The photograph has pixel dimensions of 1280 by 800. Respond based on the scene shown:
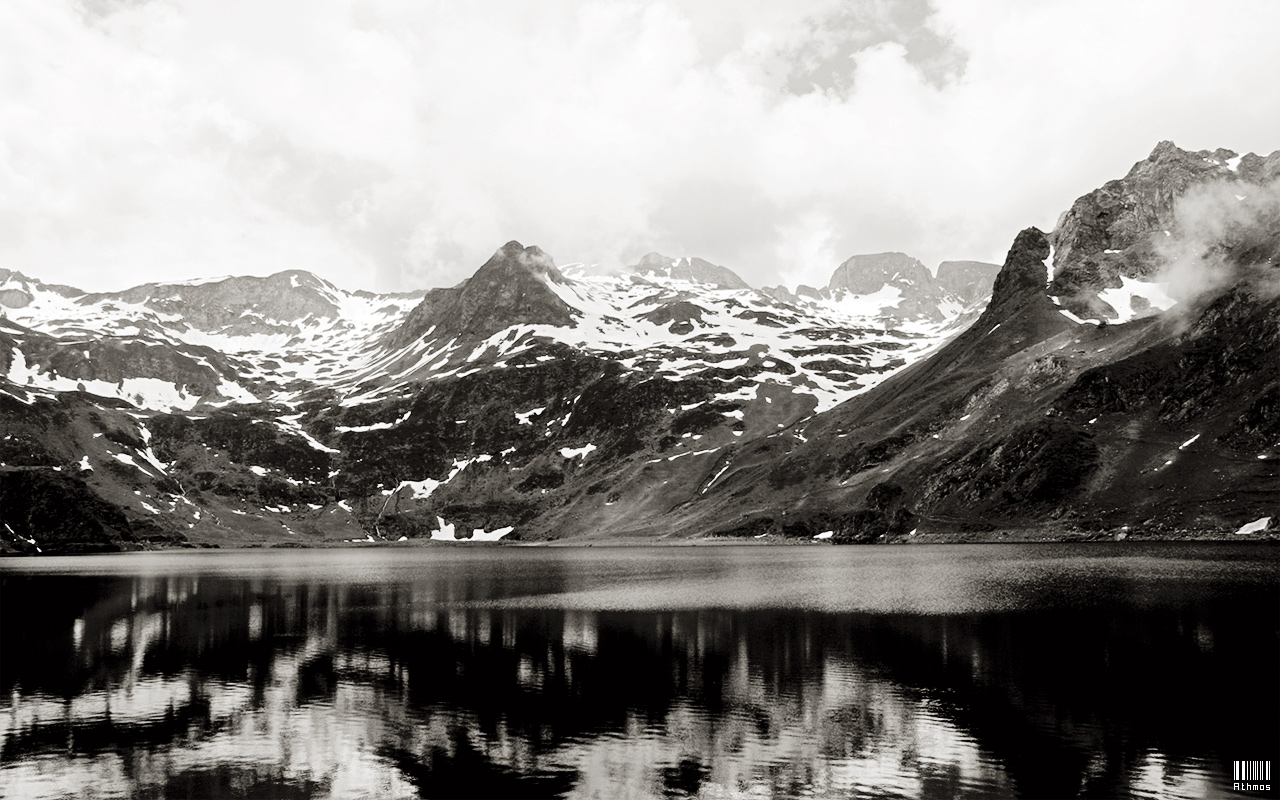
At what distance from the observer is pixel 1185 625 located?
67.4m

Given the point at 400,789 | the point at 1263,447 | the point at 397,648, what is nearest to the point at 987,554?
the point at 1263,447

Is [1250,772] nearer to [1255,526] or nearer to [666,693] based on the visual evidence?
[666,693]

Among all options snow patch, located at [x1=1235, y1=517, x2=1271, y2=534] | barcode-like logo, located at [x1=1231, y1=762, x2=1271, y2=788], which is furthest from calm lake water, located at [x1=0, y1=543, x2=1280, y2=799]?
snow patch, located at [x1=1235, y1=517, x2=1271, y2=534]

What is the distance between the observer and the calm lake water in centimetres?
3816

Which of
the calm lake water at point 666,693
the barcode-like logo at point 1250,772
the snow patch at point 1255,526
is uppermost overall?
the snow patch at point 1255,526

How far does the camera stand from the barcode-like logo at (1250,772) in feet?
114

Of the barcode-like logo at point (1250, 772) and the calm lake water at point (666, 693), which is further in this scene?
the calm lake water at point (666, 693)

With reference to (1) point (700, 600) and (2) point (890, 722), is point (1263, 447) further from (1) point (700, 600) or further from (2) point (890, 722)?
(2) point (890, 722)

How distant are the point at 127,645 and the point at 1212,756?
75943 millimetres

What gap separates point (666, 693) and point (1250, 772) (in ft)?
93.4

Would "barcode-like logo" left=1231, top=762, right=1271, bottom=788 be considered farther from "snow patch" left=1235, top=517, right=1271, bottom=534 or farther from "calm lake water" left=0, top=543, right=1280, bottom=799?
"snow patch" left=1235, top=517, right=1271, bottom=534

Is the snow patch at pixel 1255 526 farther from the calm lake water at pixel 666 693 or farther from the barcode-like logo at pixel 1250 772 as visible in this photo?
the barcode-like logo at pixel 1250 772

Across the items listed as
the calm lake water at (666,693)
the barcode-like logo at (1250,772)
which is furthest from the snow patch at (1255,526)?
the barcode-like logo at (1250,772)

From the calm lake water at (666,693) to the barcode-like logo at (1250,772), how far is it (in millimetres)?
454
